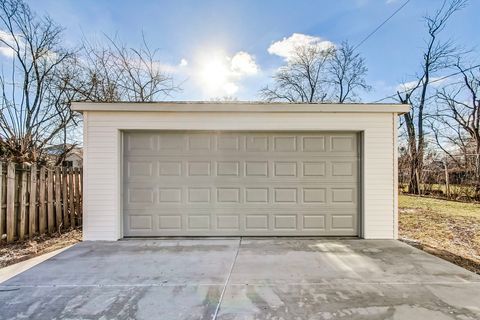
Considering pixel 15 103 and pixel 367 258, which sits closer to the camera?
pixel 367 258

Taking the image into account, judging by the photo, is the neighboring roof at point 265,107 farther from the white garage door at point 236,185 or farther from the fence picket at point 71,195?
the fence picket at point 71,195

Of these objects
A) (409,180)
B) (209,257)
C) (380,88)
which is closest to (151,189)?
(209,257)

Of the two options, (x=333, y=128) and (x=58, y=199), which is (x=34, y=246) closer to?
(x=58, y=199)

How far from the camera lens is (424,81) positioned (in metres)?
16.8

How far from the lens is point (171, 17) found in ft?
29.3

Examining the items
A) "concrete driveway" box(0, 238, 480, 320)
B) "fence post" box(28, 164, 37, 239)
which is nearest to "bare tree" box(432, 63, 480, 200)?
"concrete driveway" box(0, 238, 480, 320)

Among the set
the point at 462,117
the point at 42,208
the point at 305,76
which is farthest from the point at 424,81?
the point at 42,208

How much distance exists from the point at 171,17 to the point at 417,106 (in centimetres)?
1549

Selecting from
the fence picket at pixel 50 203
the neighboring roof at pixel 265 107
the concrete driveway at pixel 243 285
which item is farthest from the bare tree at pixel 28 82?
the concrete driveway at pixel 243 285

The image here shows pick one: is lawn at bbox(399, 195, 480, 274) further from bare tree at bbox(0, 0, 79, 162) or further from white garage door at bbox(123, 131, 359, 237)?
bare tree at bbox(0, 0, 79, 162)

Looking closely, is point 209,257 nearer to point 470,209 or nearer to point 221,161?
point 221,161

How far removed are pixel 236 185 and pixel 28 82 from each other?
7.39 metres

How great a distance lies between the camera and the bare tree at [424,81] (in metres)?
14.4

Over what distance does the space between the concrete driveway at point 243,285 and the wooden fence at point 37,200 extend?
1.49 m
